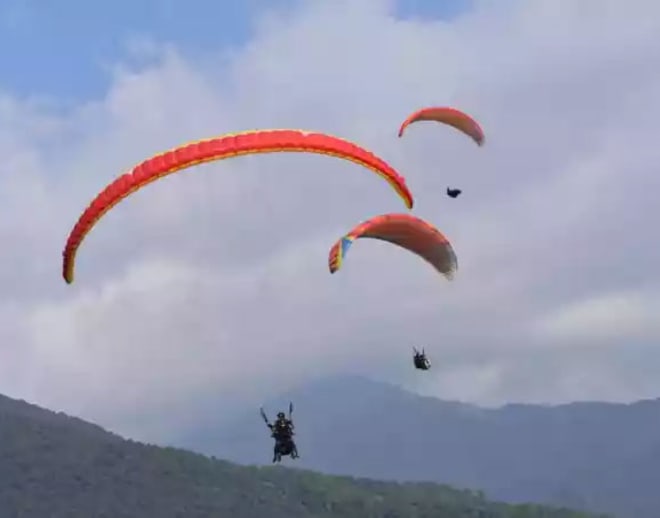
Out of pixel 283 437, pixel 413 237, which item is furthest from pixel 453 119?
pixel 283 437

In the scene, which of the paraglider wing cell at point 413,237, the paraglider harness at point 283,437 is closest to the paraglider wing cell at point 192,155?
the paraglider wing cell at point 413,237

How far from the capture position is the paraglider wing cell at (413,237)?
108 ft

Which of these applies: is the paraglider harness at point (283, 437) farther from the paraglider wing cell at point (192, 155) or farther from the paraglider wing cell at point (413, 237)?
the paraglider wing cell at point (192, 155)

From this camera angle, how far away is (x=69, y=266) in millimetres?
26734

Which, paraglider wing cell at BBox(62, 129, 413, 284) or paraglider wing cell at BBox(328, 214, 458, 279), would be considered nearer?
paraglider wing cell at BBox(62, 129, 413, 284)

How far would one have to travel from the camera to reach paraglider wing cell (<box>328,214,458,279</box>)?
3281cm

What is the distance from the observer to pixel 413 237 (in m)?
35.2

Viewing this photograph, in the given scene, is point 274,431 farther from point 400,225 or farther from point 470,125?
point 470,125

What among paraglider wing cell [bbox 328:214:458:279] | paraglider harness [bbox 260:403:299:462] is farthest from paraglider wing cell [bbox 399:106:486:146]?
paraglider harness [bbox 260:403:299:462]

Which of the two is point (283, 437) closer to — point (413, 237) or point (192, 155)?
point (413, 237)

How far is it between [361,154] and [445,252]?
27.7 feet

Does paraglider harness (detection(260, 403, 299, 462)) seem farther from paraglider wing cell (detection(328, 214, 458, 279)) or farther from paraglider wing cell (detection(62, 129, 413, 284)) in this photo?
paraglider wing cell (detection(62, 129, 413, 284))

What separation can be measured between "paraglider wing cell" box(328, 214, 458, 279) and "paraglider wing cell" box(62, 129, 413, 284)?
16.0ft

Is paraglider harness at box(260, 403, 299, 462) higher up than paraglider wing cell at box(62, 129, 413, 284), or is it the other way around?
paraglider wing cell at box(62, 129, 413, 284)
